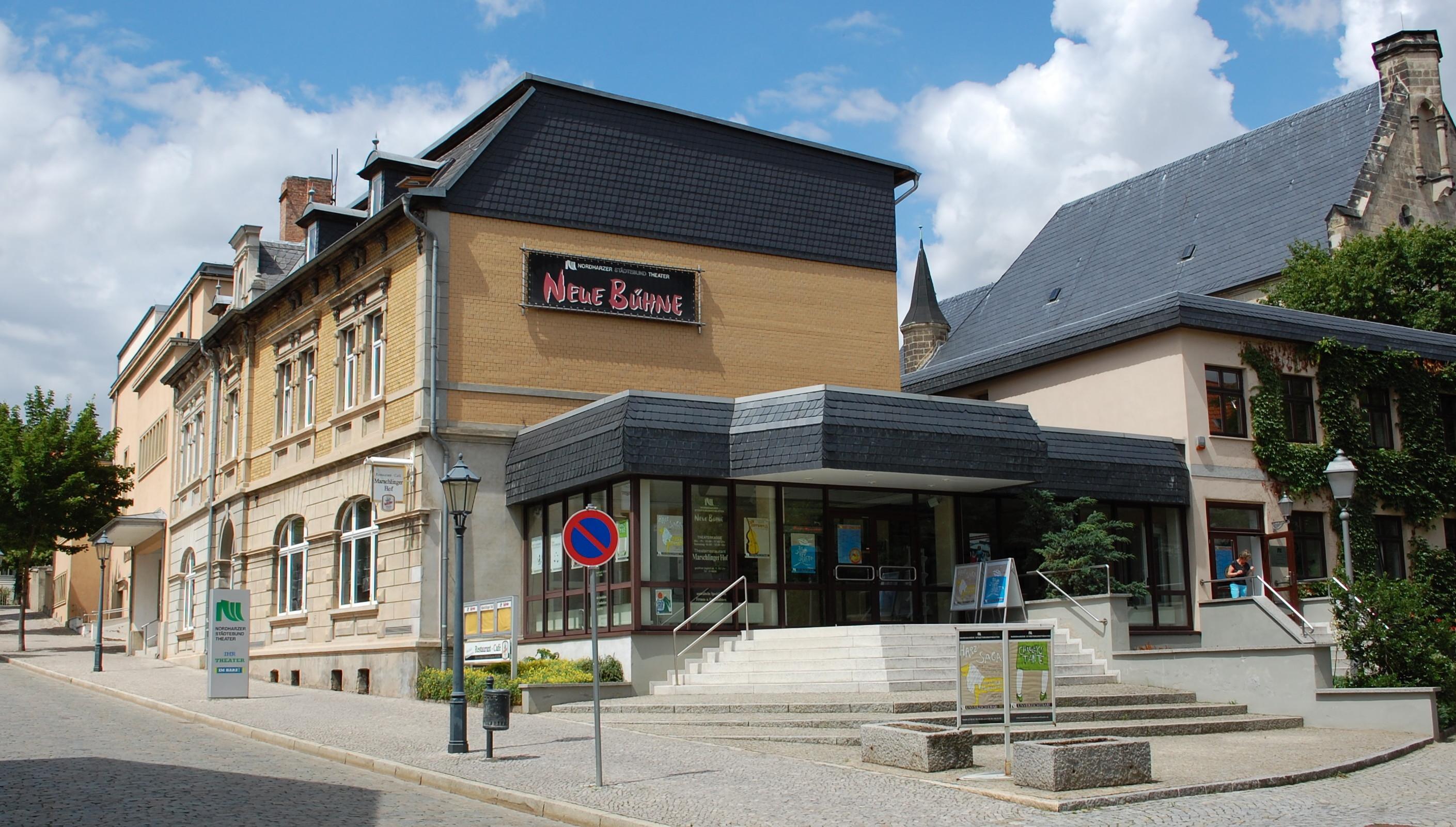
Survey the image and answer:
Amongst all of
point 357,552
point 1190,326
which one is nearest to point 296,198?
point 357,552

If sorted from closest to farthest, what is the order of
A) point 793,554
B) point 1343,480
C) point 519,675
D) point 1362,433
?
1. point 1343,480
2. point 519,675
3. point 793,554
4. point 1362,433

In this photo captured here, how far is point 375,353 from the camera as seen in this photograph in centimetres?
2659

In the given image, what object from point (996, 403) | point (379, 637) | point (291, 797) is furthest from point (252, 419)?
point (291, 797)

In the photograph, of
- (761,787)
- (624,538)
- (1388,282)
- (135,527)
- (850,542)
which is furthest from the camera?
Answer: (135,527)

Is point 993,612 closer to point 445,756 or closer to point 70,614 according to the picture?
point 445,756

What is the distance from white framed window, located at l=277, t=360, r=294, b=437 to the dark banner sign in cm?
831

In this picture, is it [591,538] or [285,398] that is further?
[285,398]

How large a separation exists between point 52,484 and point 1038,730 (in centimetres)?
3835

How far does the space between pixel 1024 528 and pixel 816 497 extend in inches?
157

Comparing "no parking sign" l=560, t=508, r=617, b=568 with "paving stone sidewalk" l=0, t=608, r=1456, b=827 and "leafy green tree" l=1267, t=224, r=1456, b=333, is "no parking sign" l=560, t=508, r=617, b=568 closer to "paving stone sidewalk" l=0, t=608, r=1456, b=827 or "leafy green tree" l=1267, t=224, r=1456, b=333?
"paving stone sidewalk" l=0, t=608, r=1456, b=827

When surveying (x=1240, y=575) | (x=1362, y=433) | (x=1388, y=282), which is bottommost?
(x=1240, y=575)

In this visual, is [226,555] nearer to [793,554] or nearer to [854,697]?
[793,554]

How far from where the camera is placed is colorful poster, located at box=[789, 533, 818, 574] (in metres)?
22.8

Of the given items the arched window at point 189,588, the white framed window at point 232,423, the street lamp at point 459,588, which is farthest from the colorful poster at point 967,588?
the arched window at point 189,588
